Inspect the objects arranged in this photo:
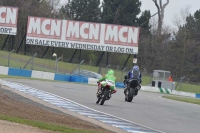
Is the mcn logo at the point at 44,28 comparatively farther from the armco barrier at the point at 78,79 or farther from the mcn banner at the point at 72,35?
the armco barrier at the point at 78,79

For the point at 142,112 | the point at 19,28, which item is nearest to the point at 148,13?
the point at 19,28

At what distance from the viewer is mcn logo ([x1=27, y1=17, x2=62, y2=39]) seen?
5350 centimetres

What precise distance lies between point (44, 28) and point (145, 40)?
75.5ft

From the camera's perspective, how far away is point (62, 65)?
51.6 meters

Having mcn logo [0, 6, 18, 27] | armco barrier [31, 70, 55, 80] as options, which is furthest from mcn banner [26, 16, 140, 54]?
armco barrier [31, 70, 55, 80]

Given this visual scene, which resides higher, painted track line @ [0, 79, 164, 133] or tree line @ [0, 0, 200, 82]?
tree line @ [0, 0, 200, 82]

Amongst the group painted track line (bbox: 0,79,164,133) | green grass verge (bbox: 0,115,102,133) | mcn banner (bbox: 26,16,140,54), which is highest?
mcn banner (bbox: 26,16,140,54)

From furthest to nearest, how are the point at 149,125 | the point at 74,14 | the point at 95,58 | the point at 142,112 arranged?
the point at 74,14 → the point at 95,58 → the point at 142,112 → the point at 149,125

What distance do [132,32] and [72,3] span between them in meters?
40.9

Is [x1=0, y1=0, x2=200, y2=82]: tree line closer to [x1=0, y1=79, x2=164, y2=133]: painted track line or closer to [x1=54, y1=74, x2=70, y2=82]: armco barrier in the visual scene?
[x1=54, y1=74, x2=70, y2=82]: armco barrier

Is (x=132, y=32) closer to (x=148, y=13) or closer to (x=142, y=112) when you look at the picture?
(x=148, y=13)

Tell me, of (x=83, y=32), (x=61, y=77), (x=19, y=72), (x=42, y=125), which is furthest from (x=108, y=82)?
(x=83, y=32)

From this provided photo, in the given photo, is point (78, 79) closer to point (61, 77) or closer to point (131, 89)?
point (61, 77)

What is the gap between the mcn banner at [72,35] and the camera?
5350 cm
